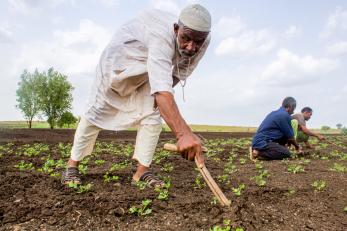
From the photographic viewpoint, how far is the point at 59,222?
11.3ft

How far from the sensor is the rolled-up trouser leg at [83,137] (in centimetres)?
459

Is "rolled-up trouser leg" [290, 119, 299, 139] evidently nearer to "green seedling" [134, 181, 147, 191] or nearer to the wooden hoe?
"green seedling" [134, 181, 147, 191]

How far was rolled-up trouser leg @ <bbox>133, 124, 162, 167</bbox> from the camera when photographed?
4457 mm

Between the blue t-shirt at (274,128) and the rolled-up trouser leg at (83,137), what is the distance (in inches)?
181

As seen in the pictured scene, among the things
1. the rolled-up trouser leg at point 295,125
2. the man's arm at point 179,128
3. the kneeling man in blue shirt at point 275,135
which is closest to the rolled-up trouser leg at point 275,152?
the kneeling man in blue shirt at point 275,135

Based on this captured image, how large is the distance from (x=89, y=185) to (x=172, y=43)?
1793mm

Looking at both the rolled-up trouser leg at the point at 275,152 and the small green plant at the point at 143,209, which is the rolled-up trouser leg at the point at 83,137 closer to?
the small green plant at the point at 143,209

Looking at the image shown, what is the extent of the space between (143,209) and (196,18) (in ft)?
5.48

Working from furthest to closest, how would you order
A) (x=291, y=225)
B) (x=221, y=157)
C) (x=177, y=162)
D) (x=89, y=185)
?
(x=221, y=157), (x=177, y=162), (x=89, y=185), (x=291, y=225)

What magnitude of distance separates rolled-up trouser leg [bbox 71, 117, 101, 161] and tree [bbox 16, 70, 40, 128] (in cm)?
2550

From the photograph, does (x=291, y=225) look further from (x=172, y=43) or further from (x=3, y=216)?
(x=3, y=216)

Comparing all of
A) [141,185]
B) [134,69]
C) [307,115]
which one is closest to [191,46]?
[134,69]

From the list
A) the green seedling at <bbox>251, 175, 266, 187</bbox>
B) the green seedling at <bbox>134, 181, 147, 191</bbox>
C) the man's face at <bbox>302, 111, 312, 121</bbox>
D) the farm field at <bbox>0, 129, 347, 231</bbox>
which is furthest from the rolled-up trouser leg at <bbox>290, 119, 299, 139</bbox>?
the green seedling at <bbox>134, 181, 147, 191</bbox>

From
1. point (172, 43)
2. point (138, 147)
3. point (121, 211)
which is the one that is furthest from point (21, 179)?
point (172, 43)
